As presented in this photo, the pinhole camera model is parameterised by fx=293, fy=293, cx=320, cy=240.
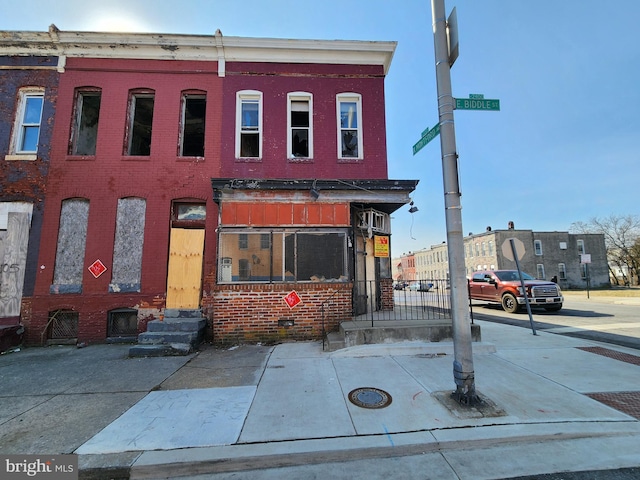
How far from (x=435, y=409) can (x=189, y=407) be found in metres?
A: 3.45

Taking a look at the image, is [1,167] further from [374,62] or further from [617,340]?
[617,340]

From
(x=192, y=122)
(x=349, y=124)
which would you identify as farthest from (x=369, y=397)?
(x=192, y=122)

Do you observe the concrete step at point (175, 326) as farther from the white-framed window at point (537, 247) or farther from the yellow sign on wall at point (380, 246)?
the white-framed window at point (537, 247)

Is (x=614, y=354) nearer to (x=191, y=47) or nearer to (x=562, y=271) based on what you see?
(x=191, y=47)

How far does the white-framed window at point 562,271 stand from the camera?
39406 millimetres

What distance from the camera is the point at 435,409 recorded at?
4012 mm

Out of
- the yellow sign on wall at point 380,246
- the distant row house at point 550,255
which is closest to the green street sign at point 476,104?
the yellow sign on wall at point 380,246

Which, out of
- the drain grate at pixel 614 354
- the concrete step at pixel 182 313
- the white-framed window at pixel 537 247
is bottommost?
the drain grate at pixel 614 354

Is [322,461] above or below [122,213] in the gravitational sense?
below

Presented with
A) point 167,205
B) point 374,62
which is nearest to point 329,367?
point 167,205

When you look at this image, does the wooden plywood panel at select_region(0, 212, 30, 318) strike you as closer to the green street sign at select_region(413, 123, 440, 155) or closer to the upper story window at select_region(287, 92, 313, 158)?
the upper story window at select_region(287, 92, 313, 158)

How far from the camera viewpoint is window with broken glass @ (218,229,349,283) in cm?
799

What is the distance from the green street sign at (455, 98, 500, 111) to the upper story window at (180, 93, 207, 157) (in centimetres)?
789

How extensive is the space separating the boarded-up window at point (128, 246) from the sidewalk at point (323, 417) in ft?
8.34
